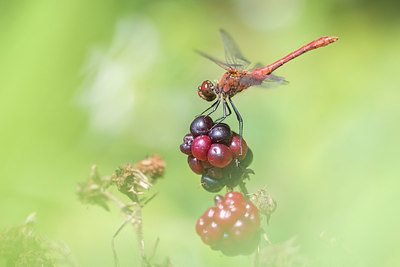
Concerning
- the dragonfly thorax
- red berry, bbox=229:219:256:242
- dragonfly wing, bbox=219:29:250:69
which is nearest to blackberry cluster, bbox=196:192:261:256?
red berry, bbox=229:219:256:242

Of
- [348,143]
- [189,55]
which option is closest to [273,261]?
[348,143]

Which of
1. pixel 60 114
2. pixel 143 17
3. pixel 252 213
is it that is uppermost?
pixel 143 17

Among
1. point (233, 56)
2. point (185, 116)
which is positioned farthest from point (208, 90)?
point (185, 116)

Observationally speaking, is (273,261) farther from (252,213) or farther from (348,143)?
(348,143)

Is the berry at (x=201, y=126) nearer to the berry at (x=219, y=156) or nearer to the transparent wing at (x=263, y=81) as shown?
the berry at (x=219, y=156)

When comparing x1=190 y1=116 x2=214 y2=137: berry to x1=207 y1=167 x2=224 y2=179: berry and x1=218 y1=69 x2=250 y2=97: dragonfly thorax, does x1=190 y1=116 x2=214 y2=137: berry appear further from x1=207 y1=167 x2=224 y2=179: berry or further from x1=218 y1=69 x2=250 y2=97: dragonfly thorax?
x1=218 y1=69 x2=250 y2=97: dragonfly thorax

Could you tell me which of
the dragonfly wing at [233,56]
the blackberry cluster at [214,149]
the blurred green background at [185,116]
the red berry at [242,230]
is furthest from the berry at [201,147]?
the dragonfly wing at [233,56]

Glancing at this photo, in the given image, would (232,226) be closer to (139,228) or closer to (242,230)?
(242,230)
